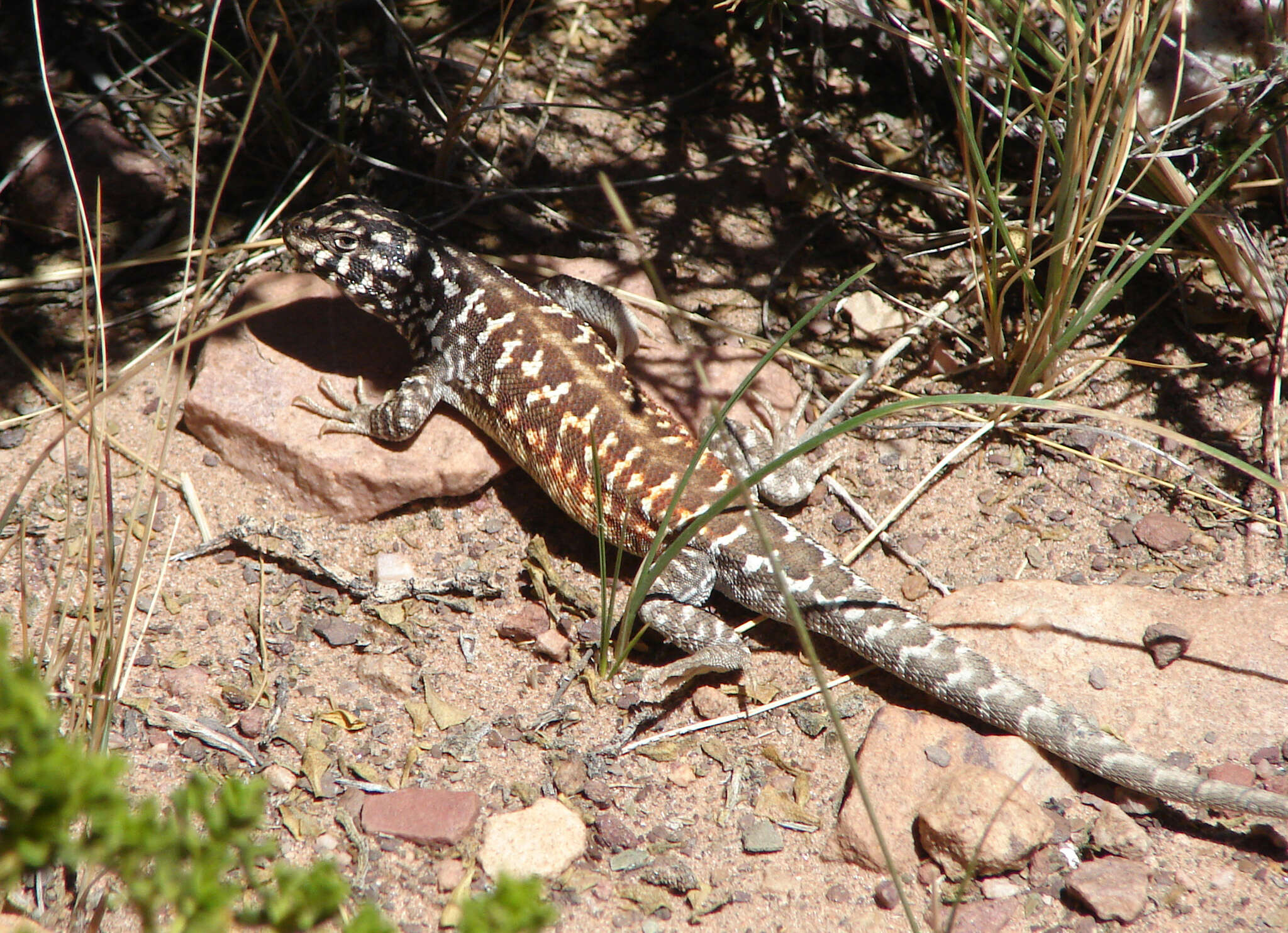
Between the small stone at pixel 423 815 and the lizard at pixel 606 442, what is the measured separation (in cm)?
83

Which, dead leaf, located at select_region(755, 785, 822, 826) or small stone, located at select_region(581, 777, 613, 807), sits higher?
dead leaf, located at select_region(755, 785, 822, 826)

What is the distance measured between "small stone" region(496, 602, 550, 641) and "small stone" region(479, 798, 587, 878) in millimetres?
691

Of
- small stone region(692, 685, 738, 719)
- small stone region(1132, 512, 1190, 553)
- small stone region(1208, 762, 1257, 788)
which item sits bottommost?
small stone region(692, 685, 738, 719)

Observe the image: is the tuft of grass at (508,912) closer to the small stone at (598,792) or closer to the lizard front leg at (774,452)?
the small stone at (598,792)

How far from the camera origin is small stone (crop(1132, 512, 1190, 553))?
11.7ft

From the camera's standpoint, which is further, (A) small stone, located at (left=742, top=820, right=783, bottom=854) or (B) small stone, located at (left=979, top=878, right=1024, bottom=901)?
(A) small stone, located at (left=742, top=820, right=783, bottom=854)

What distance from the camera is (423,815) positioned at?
9.61 feet

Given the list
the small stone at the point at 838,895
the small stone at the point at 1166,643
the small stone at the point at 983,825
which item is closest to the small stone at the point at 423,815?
the small stone at the point at 838,895

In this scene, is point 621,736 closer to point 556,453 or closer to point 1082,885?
point 556,453

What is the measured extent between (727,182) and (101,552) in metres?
3.35

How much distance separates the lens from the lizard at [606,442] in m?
3.10

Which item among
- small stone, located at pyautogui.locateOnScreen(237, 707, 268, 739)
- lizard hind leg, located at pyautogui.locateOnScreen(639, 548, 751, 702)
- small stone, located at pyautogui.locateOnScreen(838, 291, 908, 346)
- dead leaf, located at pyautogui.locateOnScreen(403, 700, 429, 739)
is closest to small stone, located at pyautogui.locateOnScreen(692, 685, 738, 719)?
lizard hind leg, located at pyautogui.locateOnScreen(639, 548, 751, 702)

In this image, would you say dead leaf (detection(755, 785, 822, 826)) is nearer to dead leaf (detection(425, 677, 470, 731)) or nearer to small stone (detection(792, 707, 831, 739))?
small stone (detection(792, 707, 831, 739))

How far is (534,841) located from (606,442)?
1.50 meters
